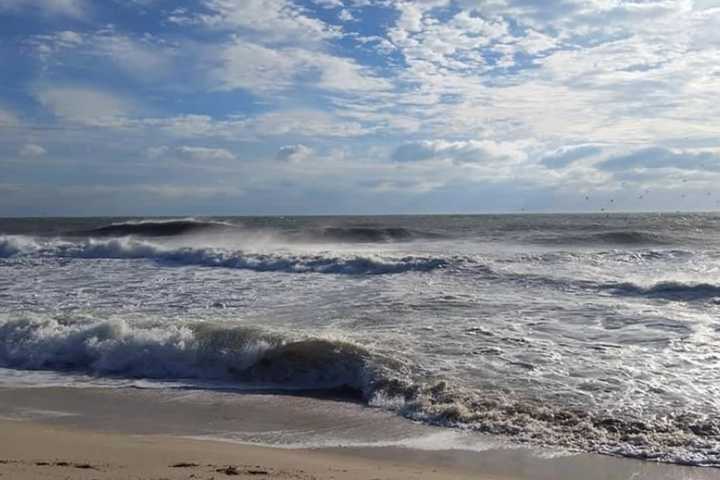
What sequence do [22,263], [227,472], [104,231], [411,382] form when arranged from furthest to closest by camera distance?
[104,231], [22,263], [411,382], [227,472]

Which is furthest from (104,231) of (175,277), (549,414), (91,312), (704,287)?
(549,414)

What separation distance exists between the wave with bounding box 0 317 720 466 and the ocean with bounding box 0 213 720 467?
22 millimetres

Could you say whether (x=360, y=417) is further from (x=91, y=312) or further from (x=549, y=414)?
(x=91, y=312)

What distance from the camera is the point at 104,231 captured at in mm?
39219

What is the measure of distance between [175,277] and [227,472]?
1378cm

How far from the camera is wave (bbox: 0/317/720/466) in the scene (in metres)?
5.63

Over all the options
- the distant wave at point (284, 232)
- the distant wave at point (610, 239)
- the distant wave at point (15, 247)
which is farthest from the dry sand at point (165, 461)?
the distant wave at point (284, 232)

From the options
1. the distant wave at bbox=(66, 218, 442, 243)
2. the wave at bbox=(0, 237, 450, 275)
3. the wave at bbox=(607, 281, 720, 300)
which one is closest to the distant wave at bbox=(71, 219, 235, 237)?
the distant wave at bbox=(66, 218, 442, 243)

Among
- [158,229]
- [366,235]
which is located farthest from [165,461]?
[158,229]

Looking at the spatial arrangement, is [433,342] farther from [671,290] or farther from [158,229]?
[158,229]

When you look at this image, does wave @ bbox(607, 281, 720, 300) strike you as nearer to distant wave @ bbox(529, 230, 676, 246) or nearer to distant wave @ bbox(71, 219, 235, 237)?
distant wave @ bbox(529, 230, 676, 246)

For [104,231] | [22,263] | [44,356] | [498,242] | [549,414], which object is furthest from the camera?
[104,231]

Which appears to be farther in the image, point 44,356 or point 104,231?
point 104,231

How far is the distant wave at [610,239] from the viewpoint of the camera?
28.7m
